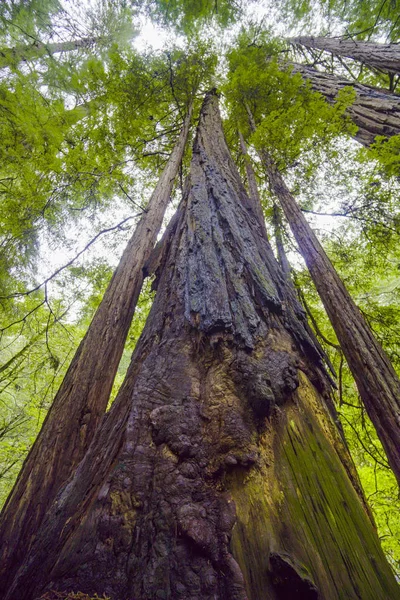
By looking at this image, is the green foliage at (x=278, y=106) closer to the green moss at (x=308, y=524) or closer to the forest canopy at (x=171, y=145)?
the forest canopy at (x=171, y=145)

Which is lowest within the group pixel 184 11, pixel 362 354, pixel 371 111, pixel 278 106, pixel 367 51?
pixel 362 354

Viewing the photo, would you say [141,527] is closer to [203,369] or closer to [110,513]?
[110,513]

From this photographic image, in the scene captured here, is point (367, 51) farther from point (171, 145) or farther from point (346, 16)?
point (171, 145)

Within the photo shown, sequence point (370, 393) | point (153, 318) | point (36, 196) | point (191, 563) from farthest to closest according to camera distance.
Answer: point (36, 196), point (370, 393), point (153, 318), point (191, 563)

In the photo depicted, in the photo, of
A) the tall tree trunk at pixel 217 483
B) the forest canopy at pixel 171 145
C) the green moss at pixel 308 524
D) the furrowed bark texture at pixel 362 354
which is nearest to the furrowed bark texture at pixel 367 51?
the forest canopy at pixel 171 145

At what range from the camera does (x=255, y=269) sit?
5.32ft

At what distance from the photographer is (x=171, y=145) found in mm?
6203

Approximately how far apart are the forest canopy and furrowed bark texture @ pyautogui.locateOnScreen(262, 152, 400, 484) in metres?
0.89

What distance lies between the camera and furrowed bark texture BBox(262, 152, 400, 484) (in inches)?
88.1

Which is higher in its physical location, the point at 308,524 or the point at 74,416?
the point at 74,416

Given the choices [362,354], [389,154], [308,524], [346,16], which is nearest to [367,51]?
[346,16]

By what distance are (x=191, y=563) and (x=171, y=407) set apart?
0.42 meters

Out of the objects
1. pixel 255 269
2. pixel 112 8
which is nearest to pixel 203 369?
pixel 255 269

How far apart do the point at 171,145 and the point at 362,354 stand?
5.96 m
